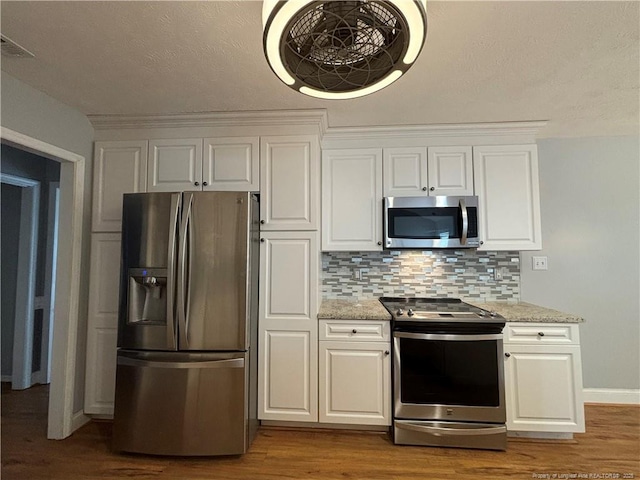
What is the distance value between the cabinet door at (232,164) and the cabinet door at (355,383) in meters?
1.33

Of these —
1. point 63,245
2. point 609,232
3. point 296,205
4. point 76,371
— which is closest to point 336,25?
point 296,205

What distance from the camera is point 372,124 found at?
2.55 metres

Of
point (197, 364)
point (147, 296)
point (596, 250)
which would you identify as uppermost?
point (596, 250)

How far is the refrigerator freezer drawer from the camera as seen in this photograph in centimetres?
196

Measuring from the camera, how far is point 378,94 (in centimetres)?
206

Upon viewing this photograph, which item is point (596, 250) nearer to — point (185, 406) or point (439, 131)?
point (439, 131)

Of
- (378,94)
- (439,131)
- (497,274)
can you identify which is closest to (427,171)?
(439,131)

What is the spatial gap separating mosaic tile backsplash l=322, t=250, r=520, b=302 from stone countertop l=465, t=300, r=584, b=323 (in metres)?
0.21

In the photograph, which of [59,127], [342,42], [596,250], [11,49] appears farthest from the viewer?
[596,250]

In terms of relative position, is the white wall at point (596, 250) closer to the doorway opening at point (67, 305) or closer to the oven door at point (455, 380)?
the oven door at point (455, 380)

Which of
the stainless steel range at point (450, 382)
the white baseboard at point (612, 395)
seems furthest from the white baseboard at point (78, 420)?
the white baseboard at point (612, 395)

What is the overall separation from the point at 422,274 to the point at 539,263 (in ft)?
3.29

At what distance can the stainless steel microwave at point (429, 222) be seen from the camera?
2482mm

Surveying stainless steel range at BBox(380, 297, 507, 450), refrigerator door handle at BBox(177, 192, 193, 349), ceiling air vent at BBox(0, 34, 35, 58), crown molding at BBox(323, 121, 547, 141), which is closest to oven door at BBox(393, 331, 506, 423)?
stainless steel range at BBox(380, 297, 507, 450)
